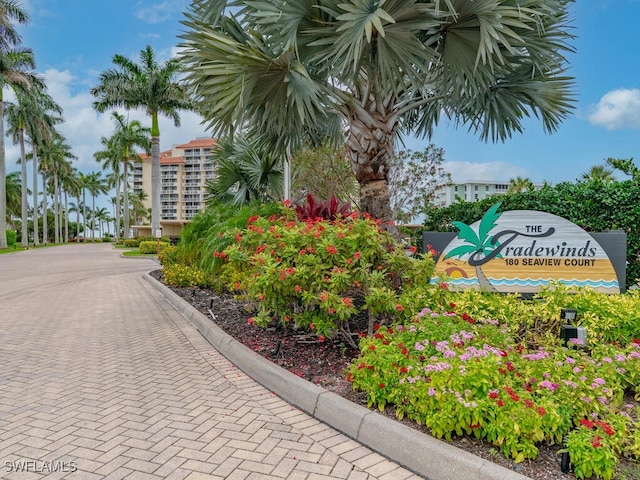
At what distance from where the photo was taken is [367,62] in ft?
18.1

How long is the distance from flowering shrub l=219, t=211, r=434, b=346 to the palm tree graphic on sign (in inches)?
52.6

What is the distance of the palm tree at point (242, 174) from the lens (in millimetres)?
11555

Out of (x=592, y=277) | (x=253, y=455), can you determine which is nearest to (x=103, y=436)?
(x=253, y=455)

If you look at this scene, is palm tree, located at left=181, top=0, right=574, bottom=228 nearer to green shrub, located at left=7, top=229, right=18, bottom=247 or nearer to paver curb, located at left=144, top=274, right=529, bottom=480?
paver curb, located at left=144, top=274, right=529, bottom=480

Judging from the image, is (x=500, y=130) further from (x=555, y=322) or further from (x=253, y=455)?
(x=253, y=455)

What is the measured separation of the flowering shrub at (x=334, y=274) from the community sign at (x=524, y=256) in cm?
105

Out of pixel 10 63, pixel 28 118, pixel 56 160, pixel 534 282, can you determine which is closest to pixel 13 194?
pixel 56 160

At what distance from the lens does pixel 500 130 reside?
7.60 m

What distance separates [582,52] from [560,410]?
21.1 feet

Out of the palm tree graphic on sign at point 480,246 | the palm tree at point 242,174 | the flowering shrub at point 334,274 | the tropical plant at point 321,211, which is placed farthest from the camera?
the palm tree at point 242,174

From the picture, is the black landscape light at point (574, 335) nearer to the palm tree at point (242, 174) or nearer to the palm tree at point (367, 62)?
the palm tree at point (367, 62)

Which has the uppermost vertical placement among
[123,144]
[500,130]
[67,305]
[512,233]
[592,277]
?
[123,144]

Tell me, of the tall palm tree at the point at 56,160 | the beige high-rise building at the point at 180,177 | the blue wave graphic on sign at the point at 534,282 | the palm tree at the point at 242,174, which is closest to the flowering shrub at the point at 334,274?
the blue wave graphic on sign at the point at 534,282

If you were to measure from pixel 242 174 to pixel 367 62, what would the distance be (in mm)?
7075
